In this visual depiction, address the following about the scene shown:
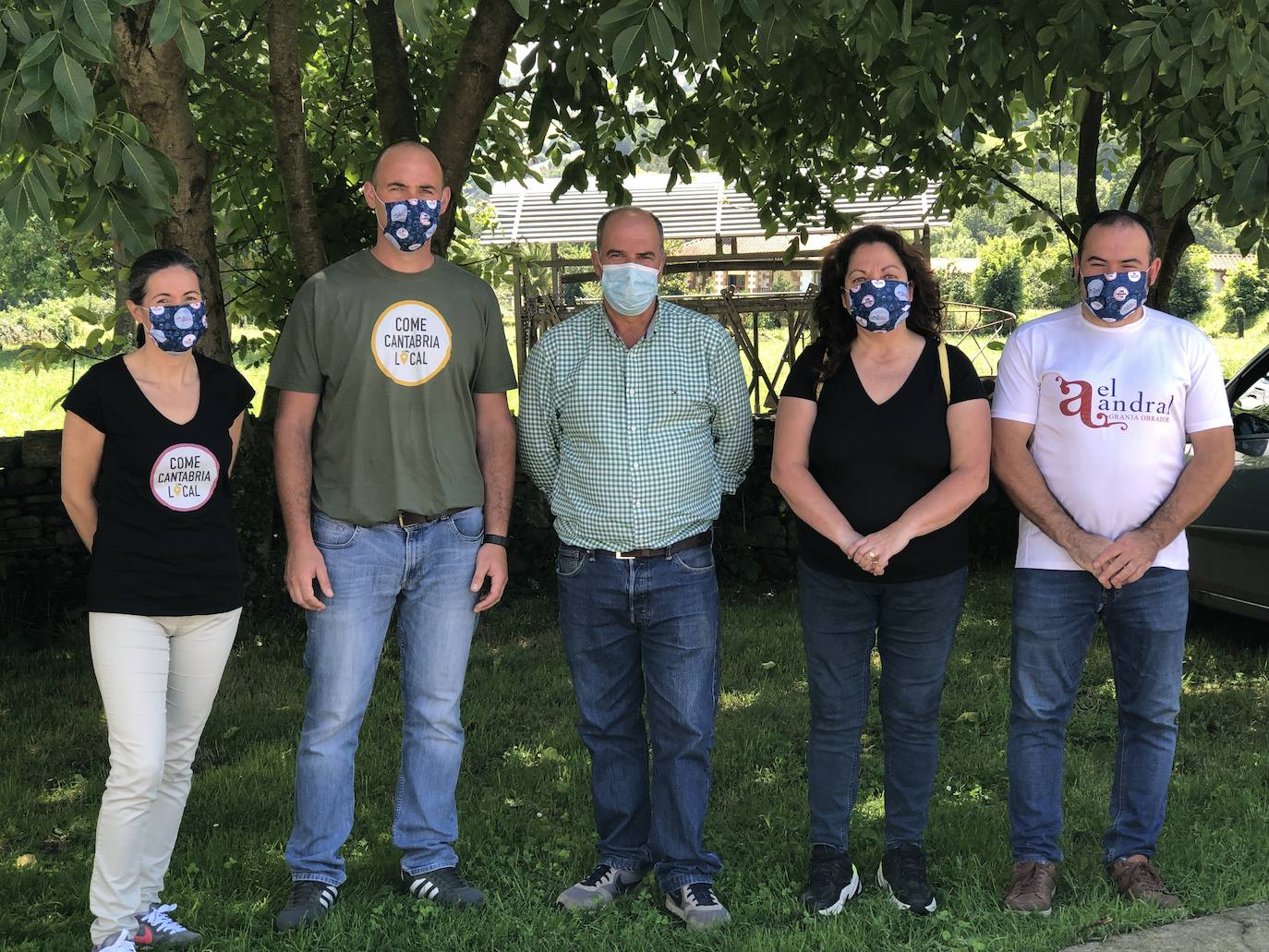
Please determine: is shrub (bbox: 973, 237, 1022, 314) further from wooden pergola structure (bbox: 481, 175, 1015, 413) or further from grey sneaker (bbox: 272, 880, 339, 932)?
grey sneaker (bbox: 272, 880, 339, 932)

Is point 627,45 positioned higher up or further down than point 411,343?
higher up

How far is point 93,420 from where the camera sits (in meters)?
3.43

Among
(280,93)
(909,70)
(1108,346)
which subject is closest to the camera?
(1108,346)

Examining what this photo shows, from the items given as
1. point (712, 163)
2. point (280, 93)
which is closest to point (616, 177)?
point (712, 163)

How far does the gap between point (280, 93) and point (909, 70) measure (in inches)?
123

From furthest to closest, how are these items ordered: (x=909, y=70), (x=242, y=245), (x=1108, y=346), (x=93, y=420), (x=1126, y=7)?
(x=242, y=245), (x=1126, y=7), (x=909, y=70), (x=1108, y=346), (x=93, y=420)

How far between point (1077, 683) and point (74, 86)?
3.18 meters

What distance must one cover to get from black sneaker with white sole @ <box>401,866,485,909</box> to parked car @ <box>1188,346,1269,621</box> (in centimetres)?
423

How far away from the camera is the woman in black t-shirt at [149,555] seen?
3.38 meters

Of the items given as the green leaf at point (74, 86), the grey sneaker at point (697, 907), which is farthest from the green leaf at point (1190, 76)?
the green leaf at point (74, 86)

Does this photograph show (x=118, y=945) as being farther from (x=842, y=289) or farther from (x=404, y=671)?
(x=842, y=289)

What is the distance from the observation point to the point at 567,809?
189 inches

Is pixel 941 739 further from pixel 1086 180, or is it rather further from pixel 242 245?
pixel 242 245

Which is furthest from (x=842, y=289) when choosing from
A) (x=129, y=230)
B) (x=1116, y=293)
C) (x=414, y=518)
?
(x=129, y=230)
